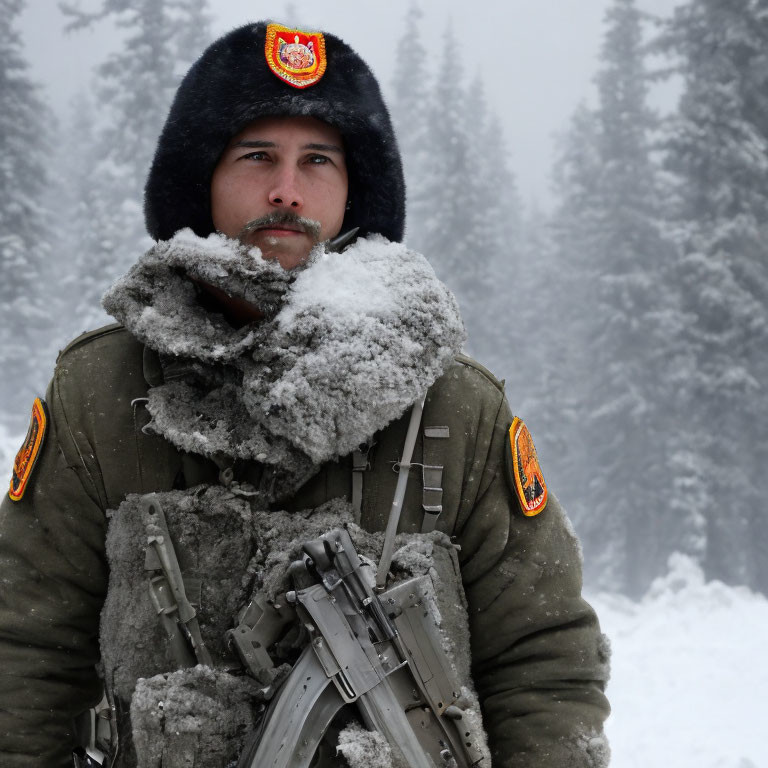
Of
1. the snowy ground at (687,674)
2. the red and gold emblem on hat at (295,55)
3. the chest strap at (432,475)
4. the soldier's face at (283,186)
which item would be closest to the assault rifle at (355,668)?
the chest strap at (432,475)

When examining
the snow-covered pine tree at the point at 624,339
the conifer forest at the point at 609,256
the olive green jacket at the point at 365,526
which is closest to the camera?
the olive green jacket at the point at 365,526

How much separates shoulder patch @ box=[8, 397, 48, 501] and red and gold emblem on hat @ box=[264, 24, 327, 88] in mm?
1307

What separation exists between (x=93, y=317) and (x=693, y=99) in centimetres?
1819

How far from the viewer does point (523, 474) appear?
2.42 metres

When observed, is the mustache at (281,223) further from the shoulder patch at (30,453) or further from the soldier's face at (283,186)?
the shoulder patch at (30,453)

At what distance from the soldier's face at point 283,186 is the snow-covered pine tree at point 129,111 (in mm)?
20557

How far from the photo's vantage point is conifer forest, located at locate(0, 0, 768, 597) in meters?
19.3

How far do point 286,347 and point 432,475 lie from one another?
568 millimetres

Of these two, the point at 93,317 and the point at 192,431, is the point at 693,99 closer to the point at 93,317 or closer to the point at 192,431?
the point at 93,317

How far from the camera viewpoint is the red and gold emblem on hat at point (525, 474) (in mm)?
2385

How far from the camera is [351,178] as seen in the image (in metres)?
2.84

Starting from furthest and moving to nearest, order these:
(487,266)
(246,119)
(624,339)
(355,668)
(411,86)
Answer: (411,86) → (487,266) → (624,339) → (246,119) → (355,668)

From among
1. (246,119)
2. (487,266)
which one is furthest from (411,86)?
(246,119)

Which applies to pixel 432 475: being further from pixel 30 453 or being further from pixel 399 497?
pixel 30 453
